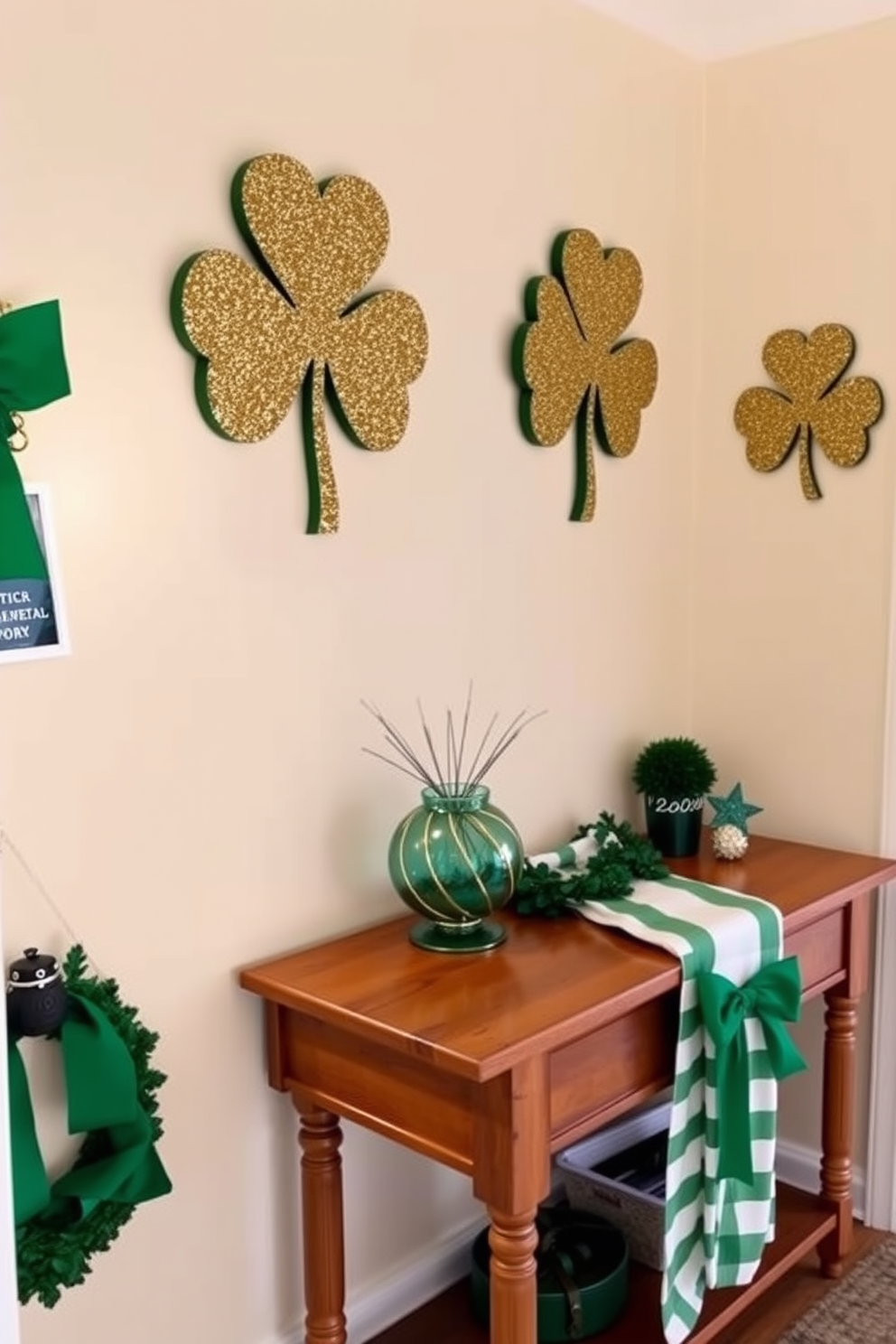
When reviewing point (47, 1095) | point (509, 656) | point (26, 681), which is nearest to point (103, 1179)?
point (47, 1095)

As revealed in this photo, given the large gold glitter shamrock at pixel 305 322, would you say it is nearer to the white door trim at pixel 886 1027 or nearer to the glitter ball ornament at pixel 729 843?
the glitter ball ornament at pixel 729 843

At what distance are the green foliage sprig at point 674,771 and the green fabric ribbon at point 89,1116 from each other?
114 cm

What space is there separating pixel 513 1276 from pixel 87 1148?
0.56 meters

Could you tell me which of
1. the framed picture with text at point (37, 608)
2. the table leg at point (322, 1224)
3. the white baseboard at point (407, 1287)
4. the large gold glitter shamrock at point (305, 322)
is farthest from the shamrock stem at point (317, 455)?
the white baseboard at point (407, 1287)

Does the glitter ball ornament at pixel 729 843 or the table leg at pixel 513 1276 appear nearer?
the table leg at pixel 513 1276

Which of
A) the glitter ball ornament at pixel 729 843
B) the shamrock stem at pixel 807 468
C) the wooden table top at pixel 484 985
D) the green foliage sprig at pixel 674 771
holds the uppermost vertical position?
the shamrock stem at pixel 807 468

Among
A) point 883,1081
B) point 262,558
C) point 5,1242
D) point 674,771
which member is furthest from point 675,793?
point 5,1242

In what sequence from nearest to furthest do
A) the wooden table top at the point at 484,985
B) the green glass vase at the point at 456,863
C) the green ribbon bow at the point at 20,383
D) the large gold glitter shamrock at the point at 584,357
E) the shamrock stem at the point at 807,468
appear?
the green ribbon bow at the point at 20,383 < the wooden table top at the point at 484,985 < the green glass vase at the point at 456,863 < the large gold glitter shamrock at the point at 584,357 < the shamrock stem at the point at 807,468

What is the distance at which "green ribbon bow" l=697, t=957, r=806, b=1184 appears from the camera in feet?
6.04

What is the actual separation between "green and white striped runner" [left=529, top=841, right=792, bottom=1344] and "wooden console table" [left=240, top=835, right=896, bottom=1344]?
4cm

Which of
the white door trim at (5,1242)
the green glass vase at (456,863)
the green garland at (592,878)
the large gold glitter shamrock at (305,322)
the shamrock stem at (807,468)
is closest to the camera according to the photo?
the white door trim at (5,1242)

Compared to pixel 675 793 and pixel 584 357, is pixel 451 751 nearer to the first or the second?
pixel 675 793

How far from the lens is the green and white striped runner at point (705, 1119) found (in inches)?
73.2

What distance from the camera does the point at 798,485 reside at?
8.20 feet
